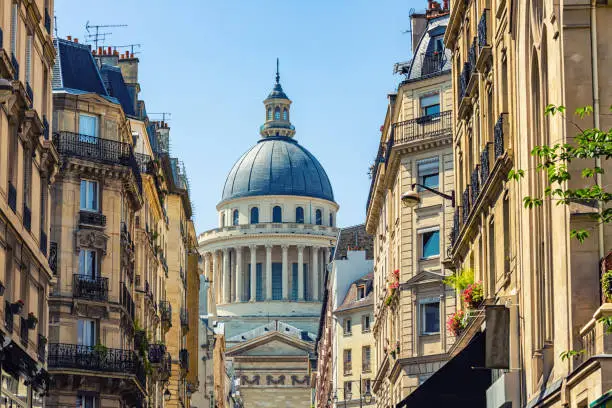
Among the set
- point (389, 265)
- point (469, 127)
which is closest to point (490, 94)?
point (469, 127)

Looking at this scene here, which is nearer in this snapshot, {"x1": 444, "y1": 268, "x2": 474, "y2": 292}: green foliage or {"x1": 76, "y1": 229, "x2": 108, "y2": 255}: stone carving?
{"x1": 444, "y1": 268, "x2": 474, "y2": 292}: green foliage

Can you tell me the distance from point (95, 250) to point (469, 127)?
21885mm

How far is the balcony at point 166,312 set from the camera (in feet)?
239

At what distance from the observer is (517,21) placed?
1070 inches

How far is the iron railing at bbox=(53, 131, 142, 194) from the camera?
53375 mm

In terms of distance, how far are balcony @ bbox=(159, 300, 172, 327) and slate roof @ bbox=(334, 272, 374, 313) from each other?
14691 mm

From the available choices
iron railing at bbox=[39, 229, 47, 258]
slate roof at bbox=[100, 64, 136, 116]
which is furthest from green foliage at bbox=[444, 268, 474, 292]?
slate roof at bbox=[100, 64, 136, 116]

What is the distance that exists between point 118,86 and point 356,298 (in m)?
30.7

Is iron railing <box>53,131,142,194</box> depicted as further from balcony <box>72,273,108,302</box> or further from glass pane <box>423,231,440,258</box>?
glass pane <box>423,231,440,258</box>

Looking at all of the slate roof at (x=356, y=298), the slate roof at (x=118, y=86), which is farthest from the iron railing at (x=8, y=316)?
the slate roof at (x=356, y=298)

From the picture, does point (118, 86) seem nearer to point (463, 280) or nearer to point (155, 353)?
point (155, 353)

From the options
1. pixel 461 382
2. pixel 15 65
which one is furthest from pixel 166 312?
pixel 461 382

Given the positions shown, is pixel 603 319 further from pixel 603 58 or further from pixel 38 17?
pixel 38 17

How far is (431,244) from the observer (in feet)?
186
